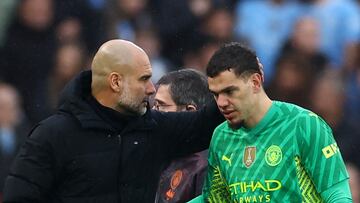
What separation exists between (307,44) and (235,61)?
13.3ft

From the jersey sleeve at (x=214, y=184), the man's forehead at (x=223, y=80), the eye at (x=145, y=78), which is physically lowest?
the jersey sleeve at (x=214, y=184)

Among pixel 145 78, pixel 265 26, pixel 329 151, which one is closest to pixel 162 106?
pixel 145 78

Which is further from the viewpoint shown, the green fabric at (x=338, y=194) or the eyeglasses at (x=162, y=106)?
the eyeglasses at (x=162, y=106)

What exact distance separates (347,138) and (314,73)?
2.15 feet

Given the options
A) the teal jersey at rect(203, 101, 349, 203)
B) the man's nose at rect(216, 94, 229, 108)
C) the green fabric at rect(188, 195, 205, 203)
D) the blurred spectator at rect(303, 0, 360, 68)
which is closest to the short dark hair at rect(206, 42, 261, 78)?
the man's nose at rect(216, 94, 229, 108)

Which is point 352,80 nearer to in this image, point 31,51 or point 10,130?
point 31,51

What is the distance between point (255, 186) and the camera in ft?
15.5

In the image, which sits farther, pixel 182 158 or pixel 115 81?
pixel 182 158

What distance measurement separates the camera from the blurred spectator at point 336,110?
27.7 ft

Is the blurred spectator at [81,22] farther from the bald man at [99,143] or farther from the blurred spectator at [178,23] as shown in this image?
the bald man at [99,143]

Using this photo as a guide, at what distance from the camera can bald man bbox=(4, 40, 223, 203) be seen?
4.80m

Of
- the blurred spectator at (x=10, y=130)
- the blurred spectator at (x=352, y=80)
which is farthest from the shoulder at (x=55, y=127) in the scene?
the blurred spectator at (x=352, y=80)

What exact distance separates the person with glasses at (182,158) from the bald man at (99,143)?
0.32 meters

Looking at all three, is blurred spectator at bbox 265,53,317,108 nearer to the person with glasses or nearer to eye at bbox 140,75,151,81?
the person with glasses
